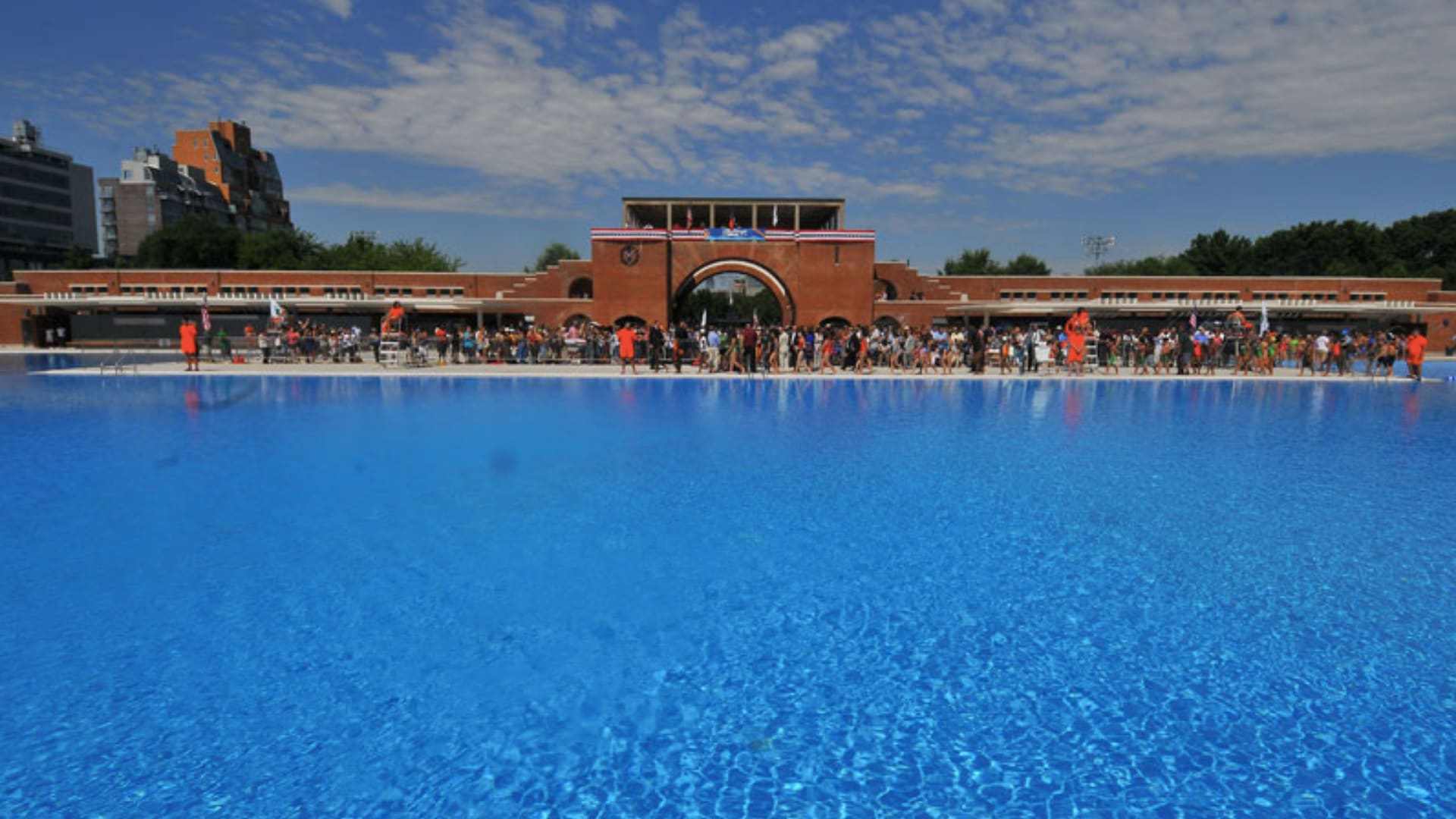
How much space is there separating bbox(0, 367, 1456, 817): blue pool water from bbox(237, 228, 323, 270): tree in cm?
5374

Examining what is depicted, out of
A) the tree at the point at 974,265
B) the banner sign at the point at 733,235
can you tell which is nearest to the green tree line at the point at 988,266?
the tree at the point at 974,265

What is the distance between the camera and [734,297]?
111 m

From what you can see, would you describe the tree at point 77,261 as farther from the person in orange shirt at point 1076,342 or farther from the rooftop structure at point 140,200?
the person in orange shirt at point 1076,342

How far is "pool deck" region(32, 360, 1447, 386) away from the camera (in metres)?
21.2

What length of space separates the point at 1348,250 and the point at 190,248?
89.6 m

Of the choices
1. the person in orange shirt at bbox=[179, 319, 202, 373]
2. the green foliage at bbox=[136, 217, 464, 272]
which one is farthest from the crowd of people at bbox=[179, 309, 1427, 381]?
the green foliage at bbox=[136, 217, 464, 272]

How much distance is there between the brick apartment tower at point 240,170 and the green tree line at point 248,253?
29349 mm

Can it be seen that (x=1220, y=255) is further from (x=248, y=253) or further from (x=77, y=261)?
(x=77, y=261)

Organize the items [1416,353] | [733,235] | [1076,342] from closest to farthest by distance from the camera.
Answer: [1416,353] < [1076,342] < [733,235]

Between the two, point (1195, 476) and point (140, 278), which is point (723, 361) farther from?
point (140, 278)

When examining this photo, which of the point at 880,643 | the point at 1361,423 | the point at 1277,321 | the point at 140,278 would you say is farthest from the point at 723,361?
the point at 140,278

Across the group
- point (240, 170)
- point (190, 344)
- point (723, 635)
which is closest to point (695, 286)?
point (190, 344)

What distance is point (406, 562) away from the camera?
6.16 m

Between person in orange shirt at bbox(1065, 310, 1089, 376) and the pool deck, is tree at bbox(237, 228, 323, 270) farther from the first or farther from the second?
person in orange shirt at bbox(1065, 310, 1089, 376)
